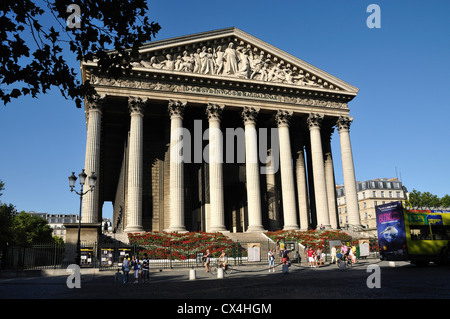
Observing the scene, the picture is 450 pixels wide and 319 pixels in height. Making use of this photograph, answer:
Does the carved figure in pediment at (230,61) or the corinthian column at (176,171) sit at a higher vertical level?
the carved figure in pediment at (230,61)

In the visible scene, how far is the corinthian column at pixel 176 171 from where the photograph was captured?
33688 mm

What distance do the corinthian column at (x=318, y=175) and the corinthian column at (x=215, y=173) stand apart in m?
10.1

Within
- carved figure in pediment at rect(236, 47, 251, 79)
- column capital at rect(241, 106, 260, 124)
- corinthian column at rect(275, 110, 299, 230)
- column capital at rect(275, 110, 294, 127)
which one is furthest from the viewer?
column capital at rect(275, 110, 294, 127)

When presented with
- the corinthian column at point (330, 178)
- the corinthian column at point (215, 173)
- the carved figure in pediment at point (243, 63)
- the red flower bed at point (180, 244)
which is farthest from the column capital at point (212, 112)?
the corinthian column at point (330, 178)

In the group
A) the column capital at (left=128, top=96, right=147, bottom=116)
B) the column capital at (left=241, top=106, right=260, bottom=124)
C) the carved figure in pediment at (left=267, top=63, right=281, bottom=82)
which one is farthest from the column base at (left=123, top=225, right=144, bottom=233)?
the carved figure in pediment at (left=267, top=63, right=281, bottom=82)

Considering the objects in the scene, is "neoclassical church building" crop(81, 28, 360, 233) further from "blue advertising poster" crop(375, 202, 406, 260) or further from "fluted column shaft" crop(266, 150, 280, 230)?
"blue advertising poster" crop(375, 202, 406, 260)

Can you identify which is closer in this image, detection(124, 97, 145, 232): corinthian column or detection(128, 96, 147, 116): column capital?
detection(124, 97, 145, 232): corinthian column

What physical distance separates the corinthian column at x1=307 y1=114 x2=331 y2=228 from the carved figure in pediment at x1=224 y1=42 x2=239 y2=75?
9.55m

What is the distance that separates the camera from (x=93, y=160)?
3253 centimetres

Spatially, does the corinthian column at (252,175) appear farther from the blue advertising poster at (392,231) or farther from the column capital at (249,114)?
the blue advertising poster at (392,231)

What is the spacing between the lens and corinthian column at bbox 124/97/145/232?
32.5 metres

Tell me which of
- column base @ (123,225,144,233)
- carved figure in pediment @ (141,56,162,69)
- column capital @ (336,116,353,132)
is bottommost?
column base @ (123,225,144,233)

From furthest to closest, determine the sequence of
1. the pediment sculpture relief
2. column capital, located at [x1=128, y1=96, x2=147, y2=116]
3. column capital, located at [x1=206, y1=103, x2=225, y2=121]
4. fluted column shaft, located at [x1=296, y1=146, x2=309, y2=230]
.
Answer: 1. fluted column shaft, located at [x1=296, y1=146, x2=309, y2=230]
2. column capital, located at [x1=206, y1=103, x2=225, y2=121]
3. the pediment sculpture relief
4. column capital, located at [x1=128, y1=96, x2=147, y2=116]
